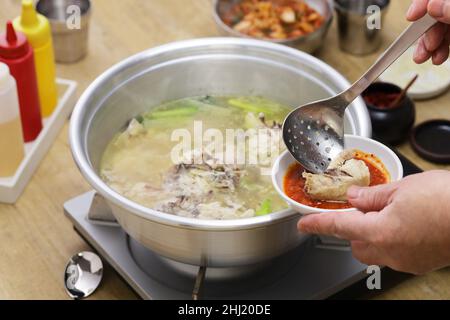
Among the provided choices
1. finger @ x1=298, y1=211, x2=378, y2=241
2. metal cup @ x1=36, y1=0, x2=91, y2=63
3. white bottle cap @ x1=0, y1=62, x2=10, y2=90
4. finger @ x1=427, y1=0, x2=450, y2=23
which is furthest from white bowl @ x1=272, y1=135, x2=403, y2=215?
metal cup @ x1=36, y1=0, x2=91, y2=63

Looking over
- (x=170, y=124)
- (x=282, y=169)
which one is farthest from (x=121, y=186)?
(x=282, y=169)

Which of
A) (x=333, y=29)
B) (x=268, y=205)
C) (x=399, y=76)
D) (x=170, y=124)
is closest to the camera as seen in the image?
(x=268, y=205)

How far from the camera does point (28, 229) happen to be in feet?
7.29

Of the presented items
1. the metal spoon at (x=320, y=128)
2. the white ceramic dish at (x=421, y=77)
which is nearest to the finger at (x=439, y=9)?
the metal spoon at (x=320, y=128)

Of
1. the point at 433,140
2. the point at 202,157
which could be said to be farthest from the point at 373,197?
the point at 433,140

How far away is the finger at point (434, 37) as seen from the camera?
6.25 ft

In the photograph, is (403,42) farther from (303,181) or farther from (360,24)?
(360,24)

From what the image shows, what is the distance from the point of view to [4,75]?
213 centimetres

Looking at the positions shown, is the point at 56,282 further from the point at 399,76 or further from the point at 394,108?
the point at 399,76

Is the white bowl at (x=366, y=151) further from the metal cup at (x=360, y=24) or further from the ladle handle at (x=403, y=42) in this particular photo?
the metal cup at (x=360, y=24)

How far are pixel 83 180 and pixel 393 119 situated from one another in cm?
97

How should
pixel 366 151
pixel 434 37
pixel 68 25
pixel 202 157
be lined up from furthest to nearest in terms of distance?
pixel 68 25 < pixel 202 157 < pixel 434 37 < pixel 366 151

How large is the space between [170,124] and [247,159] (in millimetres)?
276

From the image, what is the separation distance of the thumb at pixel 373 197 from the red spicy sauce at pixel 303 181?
65mm
